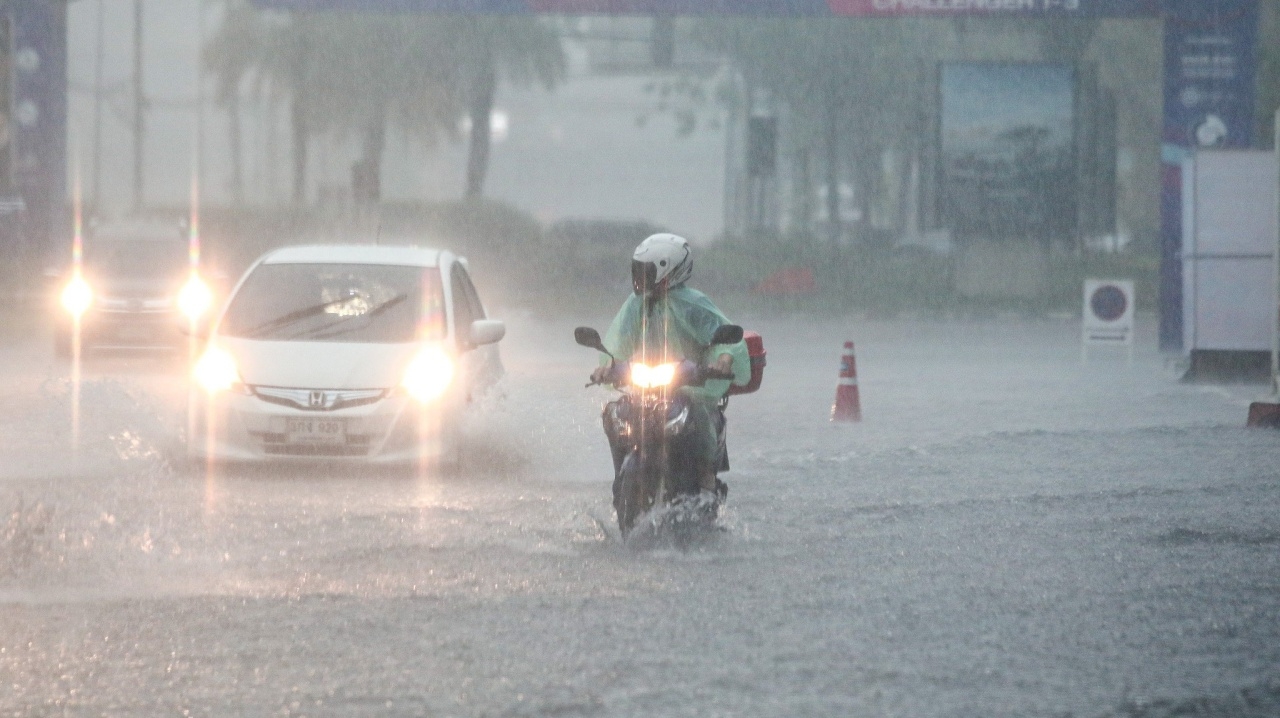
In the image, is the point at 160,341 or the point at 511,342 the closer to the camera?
the point at 160,341

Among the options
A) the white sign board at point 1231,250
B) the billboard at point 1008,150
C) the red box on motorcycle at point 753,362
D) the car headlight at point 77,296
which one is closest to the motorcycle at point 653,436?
the red box on motorcycle at point 753,362

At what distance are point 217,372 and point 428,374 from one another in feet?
3.91

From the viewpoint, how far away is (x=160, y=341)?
2053 cm

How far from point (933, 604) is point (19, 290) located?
26997 mm

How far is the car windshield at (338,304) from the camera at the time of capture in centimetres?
1186

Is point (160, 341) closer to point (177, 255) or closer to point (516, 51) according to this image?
point (177, 255)

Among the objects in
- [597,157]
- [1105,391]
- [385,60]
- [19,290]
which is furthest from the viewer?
Result: [597,157]

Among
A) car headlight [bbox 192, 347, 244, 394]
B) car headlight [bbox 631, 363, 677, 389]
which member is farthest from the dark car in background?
car headlight [bbox 631, 363, 677, 389]

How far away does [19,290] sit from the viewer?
3186 cm

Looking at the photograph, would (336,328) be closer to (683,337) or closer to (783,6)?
(683,337)

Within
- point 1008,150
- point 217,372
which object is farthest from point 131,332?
point 1008,150

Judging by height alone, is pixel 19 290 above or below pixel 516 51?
below

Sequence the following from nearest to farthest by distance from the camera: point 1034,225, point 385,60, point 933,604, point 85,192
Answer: point 933,604
point 1034,225
point 385,60
point 85,192

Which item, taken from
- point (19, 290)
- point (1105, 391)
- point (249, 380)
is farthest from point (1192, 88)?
point (19, 290)
